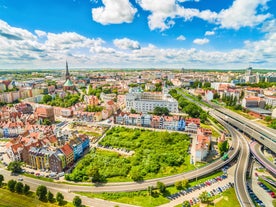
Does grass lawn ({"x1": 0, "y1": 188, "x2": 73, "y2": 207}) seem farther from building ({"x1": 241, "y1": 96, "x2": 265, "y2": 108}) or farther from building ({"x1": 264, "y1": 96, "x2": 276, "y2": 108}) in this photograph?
building ({"x1": 264, "y1": 96, "x2": 276, "y2": 108})

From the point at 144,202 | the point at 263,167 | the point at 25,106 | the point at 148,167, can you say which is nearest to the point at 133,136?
the point at 148,167

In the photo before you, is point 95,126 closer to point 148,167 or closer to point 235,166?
point 148,167

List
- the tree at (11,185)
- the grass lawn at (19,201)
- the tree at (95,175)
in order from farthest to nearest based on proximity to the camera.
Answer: the tree at (95,175)
the tree at (11,185)
the grass lawn at (19,201)

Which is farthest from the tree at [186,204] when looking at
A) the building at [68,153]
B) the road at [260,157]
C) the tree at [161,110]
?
the tree at [161,110]

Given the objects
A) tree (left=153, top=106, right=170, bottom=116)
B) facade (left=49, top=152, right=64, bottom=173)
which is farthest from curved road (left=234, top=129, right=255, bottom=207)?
facade (left=49, top=152, right=64, bottom=173)

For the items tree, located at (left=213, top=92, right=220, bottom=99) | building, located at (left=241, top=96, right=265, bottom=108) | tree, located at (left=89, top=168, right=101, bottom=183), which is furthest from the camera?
tree, located at (left=213, top=92, right=220, bottom=99)

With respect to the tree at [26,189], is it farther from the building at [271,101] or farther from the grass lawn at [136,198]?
the building at [271,101]
